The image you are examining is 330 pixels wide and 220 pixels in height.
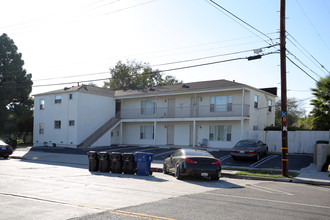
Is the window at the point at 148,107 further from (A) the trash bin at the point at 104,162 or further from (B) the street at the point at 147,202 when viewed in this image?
(B) the street at the point at 147,202

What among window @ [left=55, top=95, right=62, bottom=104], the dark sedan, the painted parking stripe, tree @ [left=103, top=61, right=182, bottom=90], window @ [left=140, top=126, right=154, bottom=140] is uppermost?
tree @ [left=103, top=61, right=182, bottom=90]

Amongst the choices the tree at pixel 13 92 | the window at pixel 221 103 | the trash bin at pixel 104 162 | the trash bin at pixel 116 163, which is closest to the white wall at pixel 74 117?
the tree at pixel 13 92

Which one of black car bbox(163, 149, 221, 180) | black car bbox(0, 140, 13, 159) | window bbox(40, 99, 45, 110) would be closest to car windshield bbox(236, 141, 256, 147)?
black car bbox(163, 149, 221, 180)

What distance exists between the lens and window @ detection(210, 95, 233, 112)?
29.1 meters

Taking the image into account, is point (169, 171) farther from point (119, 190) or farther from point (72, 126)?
point (72, 126)

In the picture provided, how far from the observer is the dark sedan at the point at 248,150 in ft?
70.5

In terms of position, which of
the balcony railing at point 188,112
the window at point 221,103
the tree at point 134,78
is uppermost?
the tree at point 134,78

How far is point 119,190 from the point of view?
10.3 meters

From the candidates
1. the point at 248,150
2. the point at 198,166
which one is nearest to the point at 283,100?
the point at 198,166

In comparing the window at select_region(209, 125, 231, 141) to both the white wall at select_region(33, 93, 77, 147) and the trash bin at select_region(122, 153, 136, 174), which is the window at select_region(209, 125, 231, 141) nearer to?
the white wall at select_region(33, 93, 77, 147)

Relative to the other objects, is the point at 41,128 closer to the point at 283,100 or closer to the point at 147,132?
the point at 147,132

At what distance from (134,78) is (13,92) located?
2355 cm

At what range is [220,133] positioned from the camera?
2962 centimetres

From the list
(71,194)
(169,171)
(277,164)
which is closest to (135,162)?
(169,171)
